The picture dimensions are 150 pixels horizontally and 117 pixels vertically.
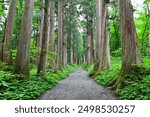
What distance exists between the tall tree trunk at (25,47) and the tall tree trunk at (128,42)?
13.8ft

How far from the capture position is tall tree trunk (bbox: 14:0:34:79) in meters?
10.9

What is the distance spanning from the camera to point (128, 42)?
10.2 metres

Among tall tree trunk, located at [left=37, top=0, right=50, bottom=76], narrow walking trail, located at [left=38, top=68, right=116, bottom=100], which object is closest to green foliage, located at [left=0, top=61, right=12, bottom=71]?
tall tree trunk, located at [left=37, top=0, right=50, bottom=76]

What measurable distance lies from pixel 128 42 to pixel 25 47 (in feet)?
15.5

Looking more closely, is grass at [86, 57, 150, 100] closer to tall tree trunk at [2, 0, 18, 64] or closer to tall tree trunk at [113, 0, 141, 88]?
tall tree trunk at [113, 0, 141, 88]

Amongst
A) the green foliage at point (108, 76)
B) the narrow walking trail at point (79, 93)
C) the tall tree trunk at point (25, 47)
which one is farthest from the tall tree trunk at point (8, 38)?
the green foliage at point (108, 76)

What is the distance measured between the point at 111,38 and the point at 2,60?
62.8 feet

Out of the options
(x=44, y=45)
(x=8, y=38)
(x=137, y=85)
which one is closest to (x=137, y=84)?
(x=137, y=85)

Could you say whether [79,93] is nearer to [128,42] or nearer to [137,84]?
[137,84]

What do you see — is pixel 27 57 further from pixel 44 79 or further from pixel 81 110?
pixel 81 110

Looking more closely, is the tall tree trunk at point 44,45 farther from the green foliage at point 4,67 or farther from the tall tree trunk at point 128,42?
the tall tree trunk at point 128,42

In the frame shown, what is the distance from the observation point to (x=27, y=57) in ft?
36.7

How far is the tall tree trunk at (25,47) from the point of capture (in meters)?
10.9

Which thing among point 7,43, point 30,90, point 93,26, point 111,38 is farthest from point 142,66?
point 93,26
